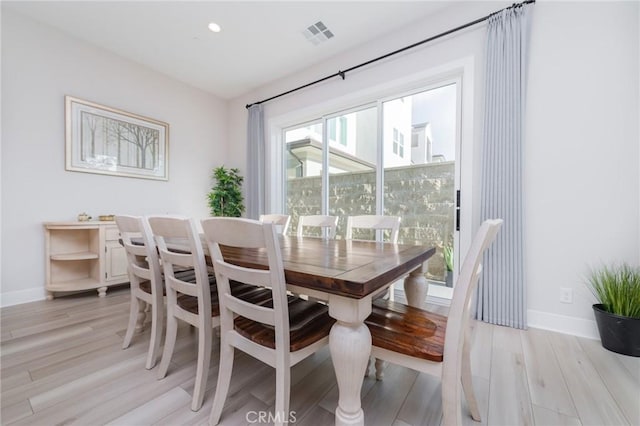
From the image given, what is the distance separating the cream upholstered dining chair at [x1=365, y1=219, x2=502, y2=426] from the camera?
0.84 meters

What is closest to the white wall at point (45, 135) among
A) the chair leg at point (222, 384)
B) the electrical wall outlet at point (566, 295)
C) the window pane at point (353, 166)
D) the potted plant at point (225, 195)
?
the potted plant at point (225, 195)

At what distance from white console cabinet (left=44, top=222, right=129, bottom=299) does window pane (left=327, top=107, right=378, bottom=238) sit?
100 inches

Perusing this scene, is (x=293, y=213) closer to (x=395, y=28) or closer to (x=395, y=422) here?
(x=395, y=28)

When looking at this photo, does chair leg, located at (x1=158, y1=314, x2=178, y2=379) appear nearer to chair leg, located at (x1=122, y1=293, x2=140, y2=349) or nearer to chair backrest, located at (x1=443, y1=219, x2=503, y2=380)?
chair leg, located at (x1=122, y1=293, x2=140, y2=349)

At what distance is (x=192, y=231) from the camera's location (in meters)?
1.14

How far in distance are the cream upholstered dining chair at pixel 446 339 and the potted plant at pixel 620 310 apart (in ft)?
4.44

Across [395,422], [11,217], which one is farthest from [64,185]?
[395,422]

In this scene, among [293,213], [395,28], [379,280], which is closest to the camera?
[379,280]

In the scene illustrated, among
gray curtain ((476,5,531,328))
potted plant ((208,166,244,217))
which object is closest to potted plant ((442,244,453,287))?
gray curtain ((476,5,531,328))

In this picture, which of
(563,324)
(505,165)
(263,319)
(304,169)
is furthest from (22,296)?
(563,324)

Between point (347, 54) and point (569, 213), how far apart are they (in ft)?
8.95

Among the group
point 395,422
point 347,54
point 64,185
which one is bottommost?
point 395,422

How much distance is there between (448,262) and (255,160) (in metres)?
3.00

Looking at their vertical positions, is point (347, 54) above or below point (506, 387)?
above
